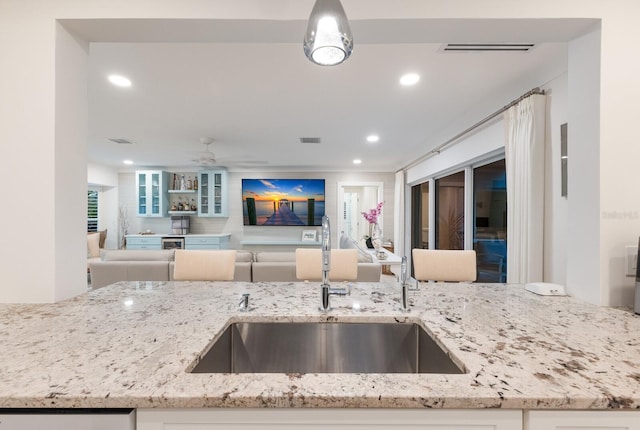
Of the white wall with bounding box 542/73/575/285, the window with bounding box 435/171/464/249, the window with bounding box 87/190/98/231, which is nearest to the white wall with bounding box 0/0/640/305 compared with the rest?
the white wall with bounding box 542/73/575/285

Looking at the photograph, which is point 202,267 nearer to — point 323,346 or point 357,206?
point 323,346

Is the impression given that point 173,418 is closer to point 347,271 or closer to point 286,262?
point 347,271

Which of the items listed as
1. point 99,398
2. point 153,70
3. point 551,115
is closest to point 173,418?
point 99,398

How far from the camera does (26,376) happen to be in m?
0.65

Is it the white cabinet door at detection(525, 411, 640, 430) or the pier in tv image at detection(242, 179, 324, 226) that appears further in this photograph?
the pier in tv image at detection(242, 179, 324, 226)

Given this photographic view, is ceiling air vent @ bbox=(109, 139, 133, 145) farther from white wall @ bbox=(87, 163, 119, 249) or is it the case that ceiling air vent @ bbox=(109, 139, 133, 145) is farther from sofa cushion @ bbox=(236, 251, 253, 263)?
sofa cushion @ bbox=(236, 251, 253, 263)

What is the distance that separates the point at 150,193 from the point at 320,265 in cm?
577

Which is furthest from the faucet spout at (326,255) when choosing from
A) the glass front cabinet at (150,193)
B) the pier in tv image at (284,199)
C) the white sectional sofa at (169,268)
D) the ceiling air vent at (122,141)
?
the glass front cabinet at (150,193)

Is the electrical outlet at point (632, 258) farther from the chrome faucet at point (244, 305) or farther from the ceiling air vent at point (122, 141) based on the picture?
the ceiling air vent at point (122, 141)

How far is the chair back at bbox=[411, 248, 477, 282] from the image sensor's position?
69.1 inches

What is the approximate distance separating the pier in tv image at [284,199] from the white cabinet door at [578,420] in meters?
5.83

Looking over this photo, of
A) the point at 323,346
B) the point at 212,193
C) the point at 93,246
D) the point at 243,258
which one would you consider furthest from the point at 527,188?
the point at 93,246

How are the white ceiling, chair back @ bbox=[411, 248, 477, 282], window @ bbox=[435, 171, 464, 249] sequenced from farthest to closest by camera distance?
window @ bbox=[435, 171, 464, 249] → chair back @ bbox=[411, 248, 477, 282] → the white ceiling

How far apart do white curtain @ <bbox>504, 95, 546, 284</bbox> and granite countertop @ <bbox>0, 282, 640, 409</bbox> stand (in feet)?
2.94
